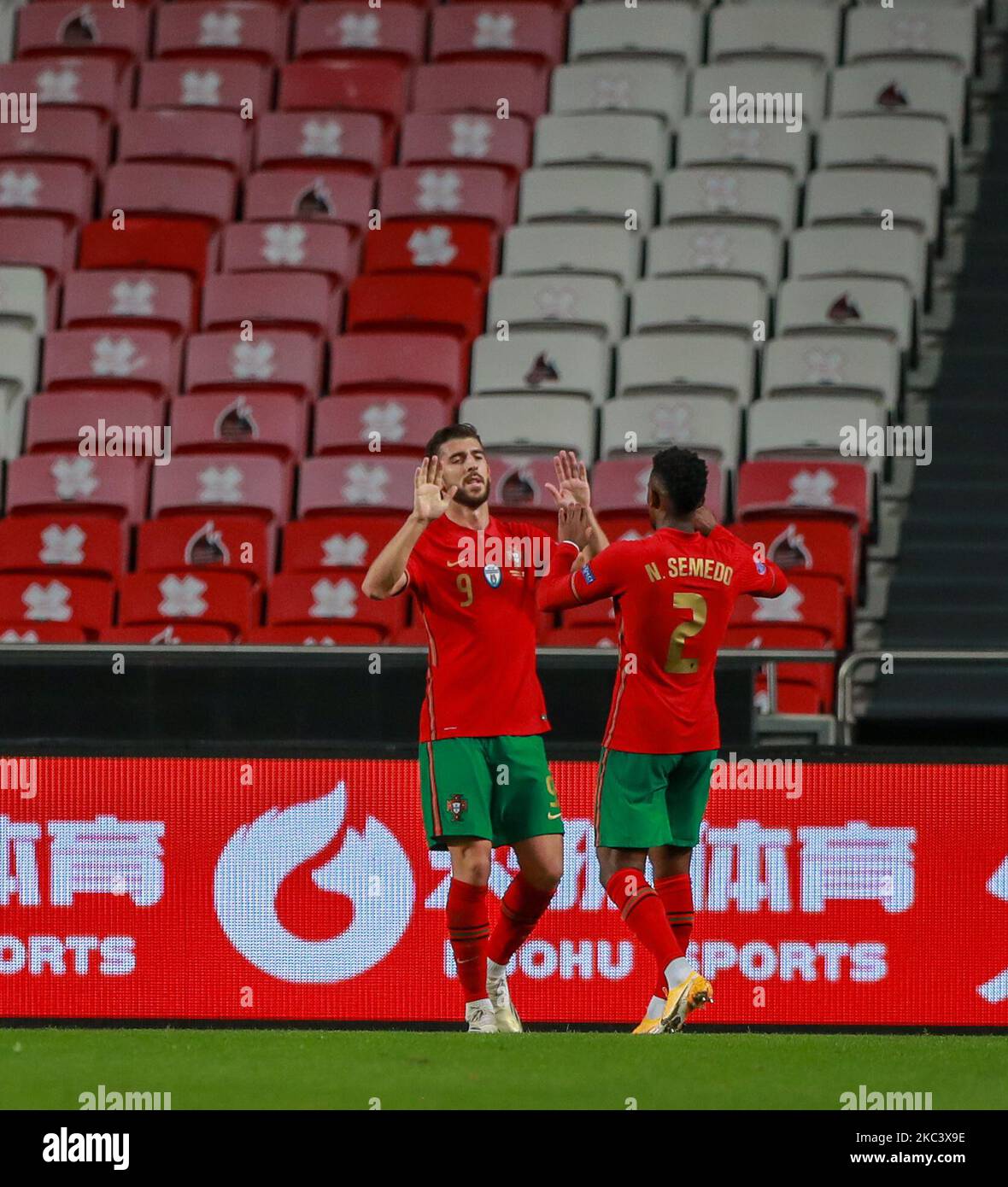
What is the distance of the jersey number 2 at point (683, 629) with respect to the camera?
6.55 meters

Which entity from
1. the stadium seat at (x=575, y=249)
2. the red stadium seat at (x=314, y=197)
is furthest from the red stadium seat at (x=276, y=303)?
the stadium seat at (x=575, y=249)

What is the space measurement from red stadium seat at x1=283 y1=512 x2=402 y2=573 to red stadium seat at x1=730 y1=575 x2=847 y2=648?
6.55ft

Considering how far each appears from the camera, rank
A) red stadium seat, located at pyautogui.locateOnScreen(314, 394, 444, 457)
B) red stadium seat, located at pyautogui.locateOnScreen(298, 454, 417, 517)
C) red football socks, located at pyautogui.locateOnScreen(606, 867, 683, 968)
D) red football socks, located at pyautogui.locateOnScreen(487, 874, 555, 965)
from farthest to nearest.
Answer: red stadium seat, located at pyautogui.locateOnScreen(314, 394, 444, 457) < red stadium seat, located at pyautogui.locateOnScreen(298, 454, 417, 517) < red football socks, located at pyautogui.locateOnScreen(487, 874, 555, 965) < red football socks, located at pyautogui.locateOnScreen(606, 867, 683, 968)

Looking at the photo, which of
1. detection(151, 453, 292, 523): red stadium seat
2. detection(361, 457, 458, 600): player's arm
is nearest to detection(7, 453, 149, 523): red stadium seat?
detection(151, 453, 292, 523): red stadium seat

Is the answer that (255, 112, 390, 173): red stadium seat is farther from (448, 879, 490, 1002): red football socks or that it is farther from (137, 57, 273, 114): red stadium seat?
(448, 879, 490, 1002): red football socks

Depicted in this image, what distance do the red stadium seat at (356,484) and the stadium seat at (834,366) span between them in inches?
91.6

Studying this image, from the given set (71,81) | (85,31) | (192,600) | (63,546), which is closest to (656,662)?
(192,600)

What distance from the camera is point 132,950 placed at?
7668mm

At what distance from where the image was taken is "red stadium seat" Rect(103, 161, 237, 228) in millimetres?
14188

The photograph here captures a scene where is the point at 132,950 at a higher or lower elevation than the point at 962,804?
lower

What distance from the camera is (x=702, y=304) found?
1297 centimetres

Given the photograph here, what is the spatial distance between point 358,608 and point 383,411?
5.96 feet
